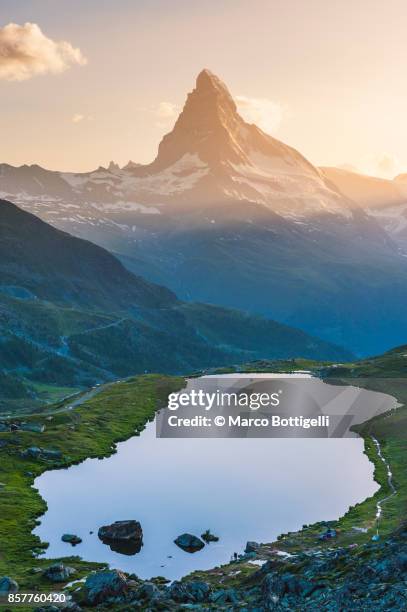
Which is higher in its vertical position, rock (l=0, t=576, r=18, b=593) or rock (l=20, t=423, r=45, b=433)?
rock (l=20, t=423, r=45, b=433)

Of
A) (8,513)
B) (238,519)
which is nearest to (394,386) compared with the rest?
(238,519)

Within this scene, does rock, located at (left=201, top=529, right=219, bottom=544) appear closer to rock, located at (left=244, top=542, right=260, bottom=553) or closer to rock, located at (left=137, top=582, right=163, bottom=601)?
rock, located at (left=244, top=542, right=260, bottom=553)

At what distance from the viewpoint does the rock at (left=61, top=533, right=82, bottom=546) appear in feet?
265

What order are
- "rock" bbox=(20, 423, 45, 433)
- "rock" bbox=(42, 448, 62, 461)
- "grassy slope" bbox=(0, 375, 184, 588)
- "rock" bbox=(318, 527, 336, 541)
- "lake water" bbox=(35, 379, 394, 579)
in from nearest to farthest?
"grassy slope" bbox=(0, 375, 184, 588) → "rock" bbox=(318, 527, 336, 541) → "lake water" bbox=(35, 379, 394, 579) → "rock" bbox=(42, 448, 62, 461) → "rock" bbox=(20, 423, 45, 433)

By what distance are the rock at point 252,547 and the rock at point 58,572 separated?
19467 mm

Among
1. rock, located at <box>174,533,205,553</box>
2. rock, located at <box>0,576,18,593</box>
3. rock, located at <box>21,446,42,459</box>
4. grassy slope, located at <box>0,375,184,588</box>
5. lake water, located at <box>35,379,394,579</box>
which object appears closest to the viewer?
rock, located at <box>0,576,18,593</box>

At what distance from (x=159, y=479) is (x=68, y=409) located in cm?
7013

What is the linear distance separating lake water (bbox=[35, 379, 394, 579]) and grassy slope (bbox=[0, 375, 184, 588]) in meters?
2.51

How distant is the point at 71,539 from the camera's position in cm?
8156

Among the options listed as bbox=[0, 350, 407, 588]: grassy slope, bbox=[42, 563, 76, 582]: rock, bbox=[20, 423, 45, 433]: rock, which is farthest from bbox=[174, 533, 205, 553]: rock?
bbox=[20, 423, 45, 433]: rock

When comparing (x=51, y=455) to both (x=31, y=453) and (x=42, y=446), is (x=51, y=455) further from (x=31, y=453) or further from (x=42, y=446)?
(x=42, y=446)

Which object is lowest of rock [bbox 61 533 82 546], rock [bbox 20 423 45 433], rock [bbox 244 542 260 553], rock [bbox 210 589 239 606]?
rock [bbox 210 589 239 606]

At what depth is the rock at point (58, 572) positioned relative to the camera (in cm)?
6812

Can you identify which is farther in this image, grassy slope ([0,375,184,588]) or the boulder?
grassy slope ([0,375,184,588])
